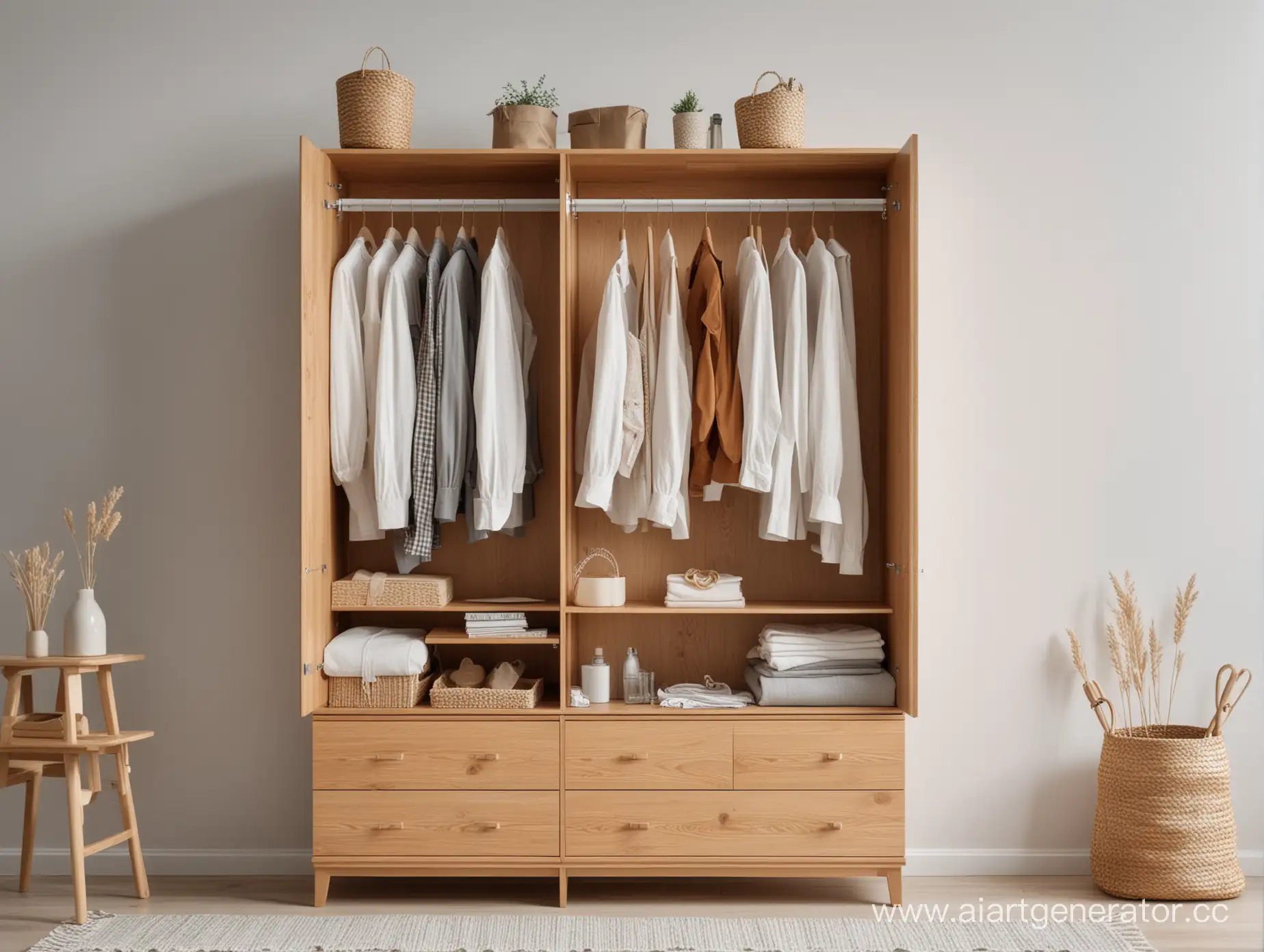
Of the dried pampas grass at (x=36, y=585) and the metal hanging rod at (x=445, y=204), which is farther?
the metal hanging rod at (x=445, y=204)

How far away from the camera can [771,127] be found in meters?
3.15

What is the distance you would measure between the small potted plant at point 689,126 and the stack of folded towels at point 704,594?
4.31ft

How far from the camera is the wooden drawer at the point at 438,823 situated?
3.08 metres

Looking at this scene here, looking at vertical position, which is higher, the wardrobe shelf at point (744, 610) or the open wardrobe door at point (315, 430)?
the open wardrobe door at point (315, 430)

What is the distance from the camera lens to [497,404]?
10.3ft

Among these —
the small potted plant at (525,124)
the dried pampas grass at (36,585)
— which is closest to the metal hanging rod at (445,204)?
the small potted plant at (525,124)

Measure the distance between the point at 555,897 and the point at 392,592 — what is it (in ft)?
3.42

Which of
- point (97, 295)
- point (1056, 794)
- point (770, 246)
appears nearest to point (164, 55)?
point (97, 295)

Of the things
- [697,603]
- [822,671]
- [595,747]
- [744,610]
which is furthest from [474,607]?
[822,671]

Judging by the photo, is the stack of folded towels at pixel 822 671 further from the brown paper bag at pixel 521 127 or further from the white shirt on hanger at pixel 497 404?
the brown paper bag at pixel 521 127

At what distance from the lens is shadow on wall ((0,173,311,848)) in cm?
350

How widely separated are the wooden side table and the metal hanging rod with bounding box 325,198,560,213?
1531 millimetres

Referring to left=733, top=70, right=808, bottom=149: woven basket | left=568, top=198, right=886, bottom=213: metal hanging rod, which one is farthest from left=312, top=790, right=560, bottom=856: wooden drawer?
left=733, top=70, right=808, bottom=149: woven basket

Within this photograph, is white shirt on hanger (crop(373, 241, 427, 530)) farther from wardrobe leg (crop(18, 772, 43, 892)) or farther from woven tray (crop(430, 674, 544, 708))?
wardrobe leg (crop(18, 772, 43, 892))
